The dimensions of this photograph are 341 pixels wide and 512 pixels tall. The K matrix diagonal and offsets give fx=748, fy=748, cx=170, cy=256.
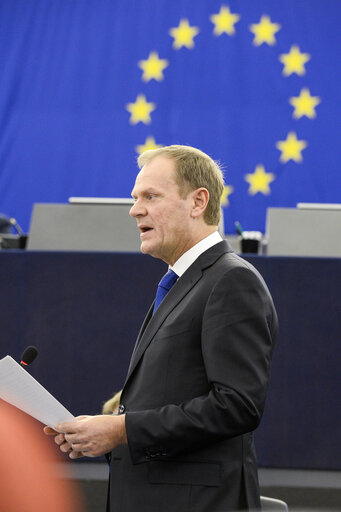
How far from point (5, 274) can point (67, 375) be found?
0.57 metres

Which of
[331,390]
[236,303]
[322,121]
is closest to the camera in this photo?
[236,303]

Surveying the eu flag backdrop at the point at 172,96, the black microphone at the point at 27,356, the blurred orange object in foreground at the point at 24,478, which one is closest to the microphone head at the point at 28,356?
the black microphone at the point at 27,356

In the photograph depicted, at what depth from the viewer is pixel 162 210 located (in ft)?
5.54

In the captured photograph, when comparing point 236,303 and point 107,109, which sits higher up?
point 107,109

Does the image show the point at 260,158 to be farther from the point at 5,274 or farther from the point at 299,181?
the point at 5,274

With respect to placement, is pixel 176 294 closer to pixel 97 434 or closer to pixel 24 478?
pixel 97 434

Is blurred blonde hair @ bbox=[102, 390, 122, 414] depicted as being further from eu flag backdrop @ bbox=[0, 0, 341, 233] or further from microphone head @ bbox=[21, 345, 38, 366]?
eu flag backdrop @ bbox=[0, 0, 341, 233]

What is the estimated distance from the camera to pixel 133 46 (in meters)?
6.38

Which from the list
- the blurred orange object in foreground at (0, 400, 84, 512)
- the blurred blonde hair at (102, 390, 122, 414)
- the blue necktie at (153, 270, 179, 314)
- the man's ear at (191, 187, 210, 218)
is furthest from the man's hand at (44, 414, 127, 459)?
the blurred blonde hair at (102, 390, 122, 414)

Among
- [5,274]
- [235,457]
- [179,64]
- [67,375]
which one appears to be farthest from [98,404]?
[179,64]

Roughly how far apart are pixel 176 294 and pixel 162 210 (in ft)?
0.64

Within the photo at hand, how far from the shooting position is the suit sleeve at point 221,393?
1.47 m

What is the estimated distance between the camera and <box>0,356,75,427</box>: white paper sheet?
1472 millimetres

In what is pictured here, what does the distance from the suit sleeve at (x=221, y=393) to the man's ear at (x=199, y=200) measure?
24 centimetres
